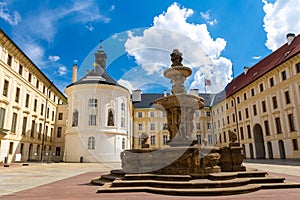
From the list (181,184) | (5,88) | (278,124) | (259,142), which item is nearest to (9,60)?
(5,88)

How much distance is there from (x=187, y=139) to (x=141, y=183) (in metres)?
3.73

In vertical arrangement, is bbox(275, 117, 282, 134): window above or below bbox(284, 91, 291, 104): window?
below

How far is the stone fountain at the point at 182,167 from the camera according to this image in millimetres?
6907

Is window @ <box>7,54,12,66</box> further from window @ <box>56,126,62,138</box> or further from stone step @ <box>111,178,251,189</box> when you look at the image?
stone step @ <box>111,178,251,189</box>

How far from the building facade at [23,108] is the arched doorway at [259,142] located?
109ft

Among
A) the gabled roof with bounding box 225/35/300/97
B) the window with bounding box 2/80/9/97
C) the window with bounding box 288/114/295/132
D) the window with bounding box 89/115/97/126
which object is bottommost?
the window with bounding box 288/114/295/132

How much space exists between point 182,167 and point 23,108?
29.3 meters

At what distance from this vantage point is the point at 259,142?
121 ft

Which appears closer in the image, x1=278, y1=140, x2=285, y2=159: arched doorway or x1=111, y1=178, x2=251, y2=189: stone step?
x1=111, y1=178, x2=251, y2=189: stone step

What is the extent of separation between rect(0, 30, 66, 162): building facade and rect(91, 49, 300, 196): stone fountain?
22278mm

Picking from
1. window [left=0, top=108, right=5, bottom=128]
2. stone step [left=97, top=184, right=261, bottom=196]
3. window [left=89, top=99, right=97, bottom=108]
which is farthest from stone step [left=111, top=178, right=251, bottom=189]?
window [left=89, top=99, right=97, bottom=108]

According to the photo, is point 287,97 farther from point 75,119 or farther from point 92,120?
point 75,119

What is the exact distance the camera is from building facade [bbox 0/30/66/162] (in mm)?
26025

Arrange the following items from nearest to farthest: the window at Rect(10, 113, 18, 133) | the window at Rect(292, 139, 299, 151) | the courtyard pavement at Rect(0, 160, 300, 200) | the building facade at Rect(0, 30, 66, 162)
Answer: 1. the courtyard pavement at Rect(0, 160, 300, 200)
2. the building facade at Rect(0, 30, 66, 162)
3. the window at Rect(292, 139, 299, 151)
4. the window at Rect(10, 113, 18, 133)
